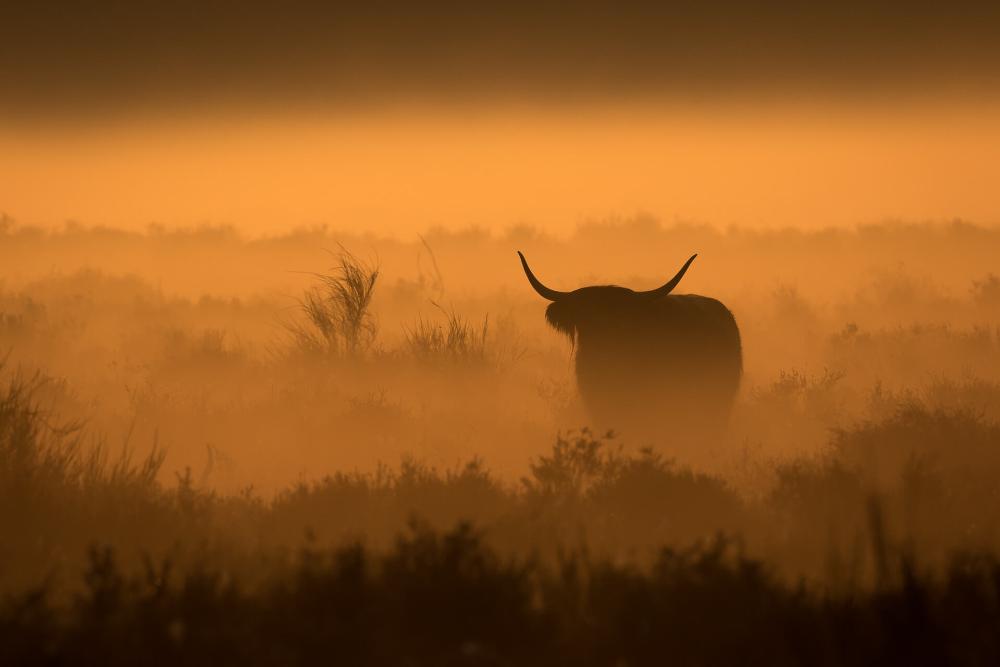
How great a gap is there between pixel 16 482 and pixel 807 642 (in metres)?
4.43

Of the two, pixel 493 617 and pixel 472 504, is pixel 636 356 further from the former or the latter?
pixel 493 617

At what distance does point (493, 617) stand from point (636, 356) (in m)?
4.80

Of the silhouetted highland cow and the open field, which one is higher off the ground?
the silhouetted highland cow

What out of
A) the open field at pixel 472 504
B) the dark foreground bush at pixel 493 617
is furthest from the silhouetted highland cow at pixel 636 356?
the dark foreground bush at pixel 493 617

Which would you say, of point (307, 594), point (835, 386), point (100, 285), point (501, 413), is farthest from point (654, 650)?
point (100, 285)

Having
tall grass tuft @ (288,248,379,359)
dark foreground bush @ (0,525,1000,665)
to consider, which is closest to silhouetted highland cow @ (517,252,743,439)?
dark foreground bush @ (0,525,1000,665)

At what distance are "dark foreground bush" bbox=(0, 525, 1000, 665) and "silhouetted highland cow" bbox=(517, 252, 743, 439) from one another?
13.3 feet

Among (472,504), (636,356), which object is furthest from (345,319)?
(472,504)

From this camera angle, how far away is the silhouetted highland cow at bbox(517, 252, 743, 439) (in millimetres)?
8625

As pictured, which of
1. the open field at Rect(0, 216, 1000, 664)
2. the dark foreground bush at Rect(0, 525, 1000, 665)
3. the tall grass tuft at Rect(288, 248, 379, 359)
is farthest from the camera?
the tall grass tuft at Rect(288, 248, 379, 359)

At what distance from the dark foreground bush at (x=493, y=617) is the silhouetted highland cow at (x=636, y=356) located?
4.05 meters

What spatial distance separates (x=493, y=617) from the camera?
4.15 m

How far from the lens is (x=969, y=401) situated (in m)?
9.85

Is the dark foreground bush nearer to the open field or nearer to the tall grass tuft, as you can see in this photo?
the open field
